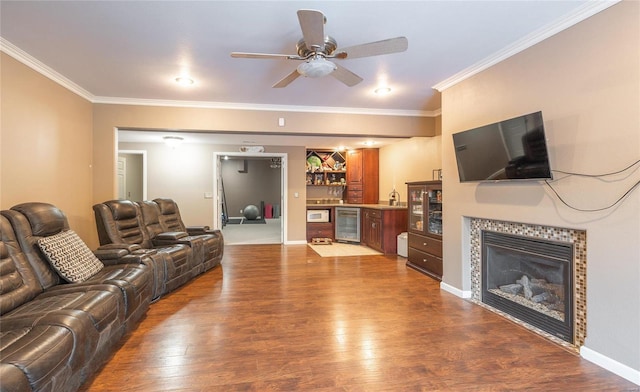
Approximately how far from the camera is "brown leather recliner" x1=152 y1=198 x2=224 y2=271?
4.61m

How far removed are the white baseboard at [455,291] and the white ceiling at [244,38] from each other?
2.34m

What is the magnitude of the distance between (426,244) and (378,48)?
3116 millimetres

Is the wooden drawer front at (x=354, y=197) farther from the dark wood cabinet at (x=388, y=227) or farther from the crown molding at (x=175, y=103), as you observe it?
the crown molding at (x=175, y=103)

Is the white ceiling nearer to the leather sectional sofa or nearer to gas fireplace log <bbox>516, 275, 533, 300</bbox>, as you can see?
the leather sectional sofa

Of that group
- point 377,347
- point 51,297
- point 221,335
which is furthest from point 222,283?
point 377,347

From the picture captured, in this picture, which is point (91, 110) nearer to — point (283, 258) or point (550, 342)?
point (283, 258)

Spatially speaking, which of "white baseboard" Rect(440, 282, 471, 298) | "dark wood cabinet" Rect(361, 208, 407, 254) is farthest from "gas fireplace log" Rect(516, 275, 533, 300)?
"dark wood cabinet" Rect(361, 208, 407, 254)

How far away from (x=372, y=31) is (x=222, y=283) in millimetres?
3328

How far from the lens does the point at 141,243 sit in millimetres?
4109

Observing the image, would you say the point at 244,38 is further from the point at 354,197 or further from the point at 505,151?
the point at 354,197

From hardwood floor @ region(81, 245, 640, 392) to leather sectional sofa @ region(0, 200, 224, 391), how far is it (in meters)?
0.28

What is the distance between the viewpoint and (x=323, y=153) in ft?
26.1

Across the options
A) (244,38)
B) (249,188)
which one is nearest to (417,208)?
(244,38)

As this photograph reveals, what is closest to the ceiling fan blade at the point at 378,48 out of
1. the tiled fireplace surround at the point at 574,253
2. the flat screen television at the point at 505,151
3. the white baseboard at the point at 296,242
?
the flat screen television at the point at 505,151
